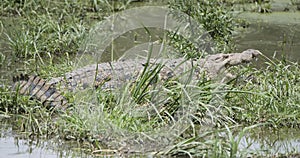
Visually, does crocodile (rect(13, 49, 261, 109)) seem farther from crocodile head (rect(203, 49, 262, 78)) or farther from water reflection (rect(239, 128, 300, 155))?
water reflection (rect(239, 128, 300, 155))

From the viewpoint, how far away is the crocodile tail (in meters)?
6.17

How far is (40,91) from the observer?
20.7ft

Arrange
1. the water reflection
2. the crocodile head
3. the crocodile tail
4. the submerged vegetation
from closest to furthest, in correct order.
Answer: the submerged vegetation
the water reflection
the crocodile tail
the crocodile head

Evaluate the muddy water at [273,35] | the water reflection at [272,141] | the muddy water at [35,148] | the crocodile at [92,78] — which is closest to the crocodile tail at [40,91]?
the crocodile at [92,78]

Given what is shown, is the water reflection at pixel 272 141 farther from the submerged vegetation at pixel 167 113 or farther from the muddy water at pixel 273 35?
the muddy water at pixel 273 35

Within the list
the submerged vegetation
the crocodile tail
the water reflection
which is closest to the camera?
the submerged vegetation

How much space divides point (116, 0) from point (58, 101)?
4674 millimetres

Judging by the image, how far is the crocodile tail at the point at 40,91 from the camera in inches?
243

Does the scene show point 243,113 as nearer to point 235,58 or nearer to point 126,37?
point 235,58

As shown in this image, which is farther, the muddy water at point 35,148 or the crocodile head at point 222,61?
the crocodile head at point 222,61

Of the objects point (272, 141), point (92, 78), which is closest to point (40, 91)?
point (92, 78)

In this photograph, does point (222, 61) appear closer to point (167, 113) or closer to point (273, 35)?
point (167, 113)

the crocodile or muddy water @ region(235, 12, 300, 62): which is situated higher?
the crocodile

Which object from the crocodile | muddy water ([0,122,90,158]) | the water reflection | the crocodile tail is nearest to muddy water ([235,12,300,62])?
the crocodile
